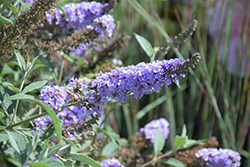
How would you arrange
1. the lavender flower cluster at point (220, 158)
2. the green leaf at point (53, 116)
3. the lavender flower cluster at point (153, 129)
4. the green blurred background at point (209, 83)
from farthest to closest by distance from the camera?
the green blurred background at point (209, 83)
the lavender flower cluster at point (153, 129)
the lavender flower cluster at point (220, 158)
the green leaf at point (53, 116)

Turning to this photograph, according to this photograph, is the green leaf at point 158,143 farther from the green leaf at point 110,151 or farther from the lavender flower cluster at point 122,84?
the lavender flower cluster at point 122,84

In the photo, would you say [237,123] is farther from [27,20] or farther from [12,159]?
[27,20]

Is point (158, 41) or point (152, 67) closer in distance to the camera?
point (152, 67)

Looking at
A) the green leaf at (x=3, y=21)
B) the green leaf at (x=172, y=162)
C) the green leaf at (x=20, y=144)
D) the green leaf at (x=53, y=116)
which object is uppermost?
the green leaf at (x=3, y=21)

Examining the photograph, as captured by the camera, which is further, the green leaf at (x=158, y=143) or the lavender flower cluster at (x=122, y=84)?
the green leaf at (x=158, y=143)

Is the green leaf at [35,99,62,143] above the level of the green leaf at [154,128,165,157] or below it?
above

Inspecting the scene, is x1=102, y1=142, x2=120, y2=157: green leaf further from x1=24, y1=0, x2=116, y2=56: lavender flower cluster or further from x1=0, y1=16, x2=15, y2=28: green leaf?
x1=0, y1=16, x2=15, y2=28: green leaf

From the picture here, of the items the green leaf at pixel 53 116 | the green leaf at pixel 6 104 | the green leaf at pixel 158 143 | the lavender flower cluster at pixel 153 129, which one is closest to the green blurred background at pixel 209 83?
the lavender flower cluster at pixel 153 129

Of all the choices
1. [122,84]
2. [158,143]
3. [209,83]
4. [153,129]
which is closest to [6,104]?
[122,84]

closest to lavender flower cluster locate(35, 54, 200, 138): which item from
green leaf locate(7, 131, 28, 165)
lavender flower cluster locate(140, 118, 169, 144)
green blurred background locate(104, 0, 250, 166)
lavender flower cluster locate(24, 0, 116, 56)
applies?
green leaf locate(7, 131, 28, 165)

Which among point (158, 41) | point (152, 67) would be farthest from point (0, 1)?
point (158, 41)

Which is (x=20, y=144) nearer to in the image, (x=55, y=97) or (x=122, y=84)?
(x=55, y=97)

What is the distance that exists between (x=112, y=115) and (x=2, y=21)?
1.26 m

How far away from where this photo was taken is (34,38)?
104cm
